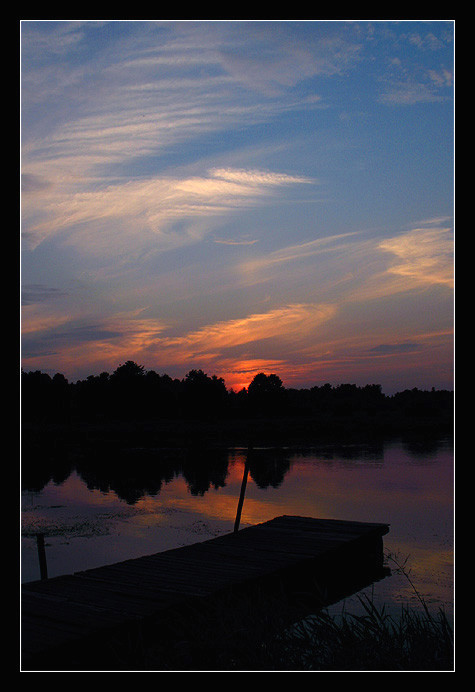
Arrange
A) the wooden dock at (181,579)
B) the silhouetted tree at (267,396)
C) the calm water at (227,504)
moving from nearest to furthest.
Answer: the wooden dock at (181,579)
the calm water at (227,504)
the silhouetted tree at (267,396)

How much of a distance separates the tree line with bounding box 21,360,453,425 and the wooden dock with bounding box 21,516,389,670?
150ft

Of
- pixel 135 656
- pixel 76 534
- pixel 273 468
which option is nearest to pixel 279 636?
pixel 135 656

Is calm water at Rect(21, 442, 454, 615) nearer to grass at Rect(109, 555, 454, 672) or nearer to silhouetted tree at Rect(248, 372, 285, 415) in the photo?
grass at Rect(109, 555, 454, 672)

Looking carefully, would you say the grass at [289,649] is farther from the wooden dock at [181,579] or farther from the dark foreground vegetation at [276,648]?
the wooden dock at [181,579]

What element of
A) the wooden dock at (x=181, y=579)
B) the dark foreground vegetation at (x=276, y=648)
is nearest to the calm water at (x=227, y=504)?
the wooden dock at (x=181, y=579)

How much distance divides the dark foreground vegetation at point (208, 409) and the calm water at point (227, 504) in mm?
17169

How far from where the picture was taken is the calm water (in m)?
14.8

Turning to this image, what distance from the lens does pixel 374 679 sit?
457 centimetres

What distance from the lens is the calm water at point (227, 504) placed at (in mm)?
14828

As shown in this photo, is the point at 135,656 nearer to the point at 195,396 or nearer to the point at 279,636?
the point at 279,636

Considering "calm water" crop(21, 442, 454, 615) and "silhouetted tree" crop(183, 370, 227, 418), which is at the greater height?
"silhouetted tree" crop(183, 370, 227, 418)

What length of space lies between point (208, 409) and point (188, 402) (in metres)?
2.30

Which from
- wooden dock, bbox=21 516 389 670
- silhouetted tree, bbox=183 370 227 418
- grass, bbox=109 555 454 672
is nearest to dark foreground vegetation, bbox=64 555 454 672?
grass, bbox=109 555 454 672

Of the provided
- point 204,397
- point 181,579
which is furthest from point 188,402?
point 181,579
